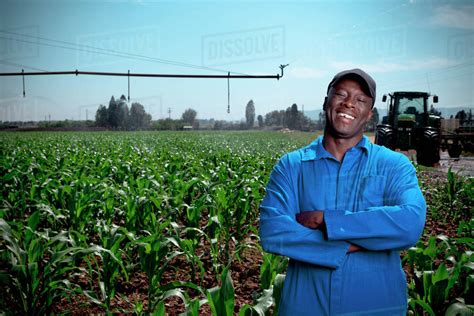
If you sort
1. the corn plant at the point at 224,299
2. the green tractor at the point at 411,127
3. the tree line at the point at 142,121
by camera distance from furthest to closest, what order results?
1. the tree line at the point at 142,121
2. the green tractor at the point at 411,127
3. the corn plant at the point at 224,299

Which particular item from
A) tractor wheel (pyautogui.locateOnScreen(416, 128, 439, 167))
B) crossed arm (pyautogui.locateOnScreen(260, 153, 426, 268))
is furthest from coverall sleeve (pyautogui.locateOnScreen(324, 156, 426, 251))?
tractor wheel (pyautogui.locateOnScreen(416, 128, 439, 167))

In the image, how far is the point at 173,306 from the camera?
11.6 ft

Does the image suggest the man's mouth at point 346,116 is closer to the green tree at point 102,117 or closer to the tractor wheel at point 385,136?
the tractor wheel at point 385,136

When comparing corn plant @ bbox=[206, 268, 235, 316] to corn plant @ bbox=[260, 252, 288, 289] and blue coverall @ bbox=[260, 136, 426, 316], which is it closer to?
blue coverall @ bbox=[260, 136, 426, 316]

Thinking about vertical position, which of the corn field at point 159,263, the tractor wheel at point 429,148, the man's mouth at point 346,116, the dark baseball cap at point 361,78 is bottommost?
the corn field at point 159,263

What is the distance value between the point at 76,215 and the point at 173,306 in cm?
196

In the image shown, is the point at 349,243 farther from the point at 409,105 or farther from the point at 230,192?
the point at 409,105

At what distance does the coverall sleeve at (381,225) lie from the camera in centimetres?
158

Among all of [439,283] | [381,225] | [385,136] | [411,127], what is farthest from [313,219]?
[411,127]

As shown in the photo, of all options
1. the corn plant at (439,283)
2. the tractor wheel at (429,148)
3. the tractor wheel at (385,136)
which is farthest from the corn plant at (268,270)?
the tractor wheel at (429,148)

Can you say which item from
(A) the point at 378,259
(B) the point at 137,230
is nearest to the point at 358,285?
(A) the point at 378,259

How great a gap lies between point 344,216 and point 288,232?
0.24 metres

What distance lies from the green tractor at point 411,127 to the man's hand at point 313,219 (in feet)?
43.4

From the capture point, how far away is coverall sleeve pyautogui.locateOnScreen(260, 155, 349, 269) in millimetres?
1600
